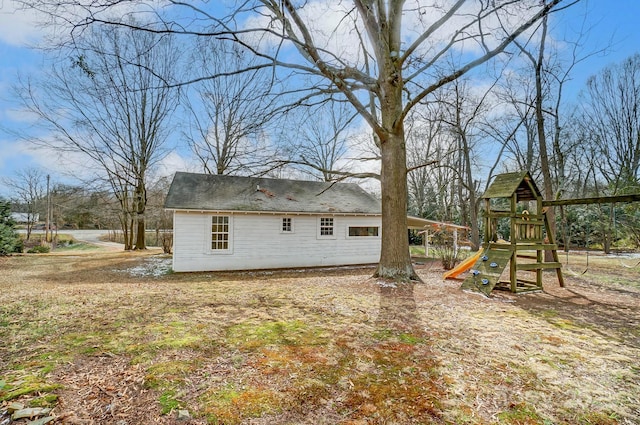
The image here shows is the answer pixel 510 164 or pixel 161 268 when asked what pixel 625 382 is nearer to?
pixel 161 268

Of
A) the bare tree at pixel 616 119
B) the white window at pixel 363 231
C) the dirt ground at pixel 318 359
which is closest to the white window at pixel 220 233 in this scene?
the dirt ground at pixel 318 359

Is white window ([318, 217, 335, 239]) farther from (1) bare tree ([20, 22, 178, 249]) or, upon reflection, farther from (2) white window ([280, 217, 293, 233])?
(1) bare tree ([20, 22, 178, 249])

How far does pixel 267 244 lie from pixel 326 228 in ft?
9.46

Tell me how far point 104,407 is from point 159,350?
1.15 m

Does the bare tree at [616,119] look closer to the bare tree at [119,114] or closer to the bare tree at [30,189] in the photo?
the bare tree at [119,114]

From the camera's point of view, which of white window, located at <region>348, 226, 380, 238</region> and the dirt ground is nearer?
the dirt ground

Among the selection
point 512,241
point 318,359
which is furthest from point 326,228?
point 318,359

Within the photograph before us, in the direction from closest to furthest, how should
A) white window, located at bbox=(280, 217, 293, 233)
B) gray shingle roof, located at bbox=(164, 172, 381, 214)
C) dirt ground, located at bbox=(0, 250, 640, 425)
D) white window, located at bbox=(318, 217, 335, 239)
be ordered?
dirt ground, located at bbox=(0, 250, 640, 425) < gray shingle roof, located at bbox=(164, 172, 381, 214) < white window, located at bbox=(280, 217, 293, 233) < white window, located at bbox=(318, 217, 335, 239)

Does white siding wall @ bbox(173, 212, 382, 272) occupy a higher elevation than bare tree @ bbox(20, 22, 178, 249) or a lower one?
lower

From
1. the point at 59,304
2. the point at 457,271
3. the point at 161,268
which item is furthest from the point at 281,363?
the point at 161,268

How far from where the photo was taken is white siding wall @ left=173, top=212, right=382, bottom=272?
11.6 metres

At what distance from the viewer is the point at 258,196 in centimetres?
1364

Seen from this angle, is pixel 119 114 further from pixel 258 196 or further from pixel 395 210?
pixel 395 210

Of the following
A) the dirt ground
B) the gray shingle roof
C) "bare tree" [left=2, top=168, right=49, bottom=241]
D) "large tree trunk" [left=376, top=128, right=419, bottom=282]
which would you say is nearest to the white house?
the gray shingle roof
